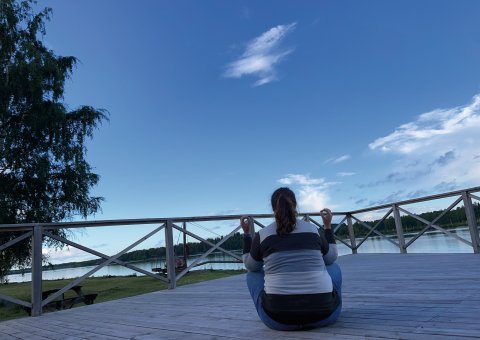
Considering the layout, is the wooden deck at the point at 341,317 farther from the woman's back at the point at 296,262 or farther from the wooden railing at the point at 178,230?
the wooden railing at the point at 178,230

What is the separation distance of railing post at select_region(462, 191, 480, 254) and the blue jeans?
4.72 meters

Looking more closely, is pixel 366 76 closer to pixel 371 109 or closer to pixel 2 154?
pixel 371 109

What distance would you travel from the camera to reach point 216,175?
1597 cm

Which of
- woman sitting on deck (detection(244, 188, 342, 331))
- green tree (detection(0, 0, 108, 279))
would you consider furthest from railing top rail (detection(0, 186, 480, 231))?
green tree (detection(0, 0, 108, 279))

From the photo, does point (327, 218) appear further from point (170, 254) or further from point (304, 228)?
point (170, 254)

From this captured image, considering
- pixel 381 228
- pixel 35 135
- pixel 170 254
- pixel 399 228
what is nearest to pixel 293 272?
pixel 170 254

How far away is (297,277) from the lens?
1.83m

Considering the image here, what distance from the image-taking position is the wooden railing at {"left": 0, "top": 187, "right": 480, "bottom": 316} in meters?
4.00

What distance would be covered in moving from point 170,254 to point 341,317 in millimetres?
3371

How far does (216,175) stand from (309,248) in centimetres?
1417

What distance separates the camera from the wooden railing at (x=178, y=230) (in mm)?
3998

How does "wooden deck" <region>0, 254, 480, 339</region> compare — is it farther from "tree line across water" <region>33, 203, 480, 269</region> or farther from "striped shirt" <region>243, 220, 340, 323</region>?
"tree line across water" <region>33, 203, 480, 269</region>

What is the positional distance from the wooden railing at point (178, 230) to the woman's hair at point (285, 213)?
10.0 ft

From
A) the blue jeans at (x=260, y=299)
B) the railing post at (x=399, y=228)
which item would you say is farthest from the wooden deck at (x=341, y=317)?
the railing post at (x=399, y=228)
